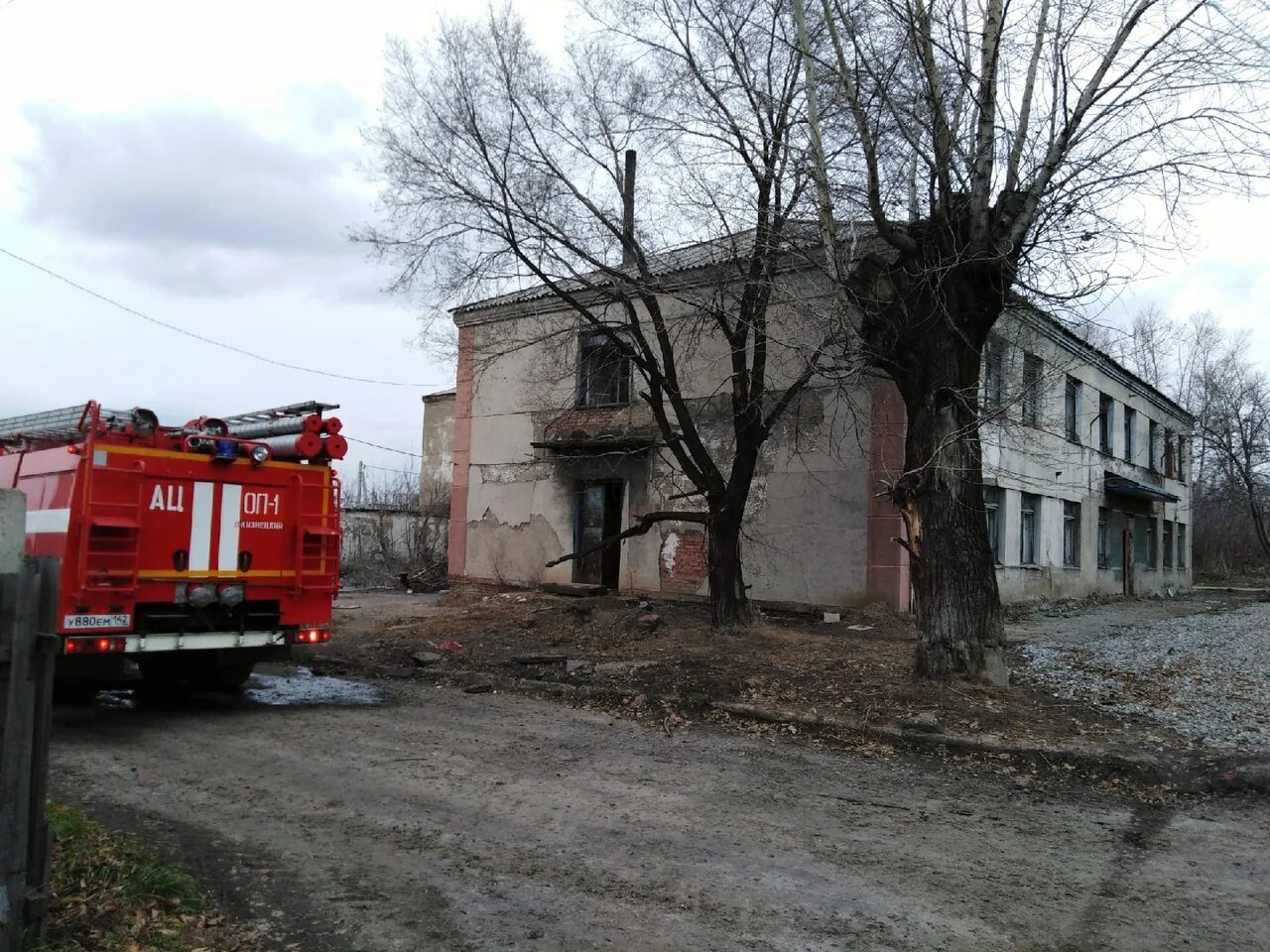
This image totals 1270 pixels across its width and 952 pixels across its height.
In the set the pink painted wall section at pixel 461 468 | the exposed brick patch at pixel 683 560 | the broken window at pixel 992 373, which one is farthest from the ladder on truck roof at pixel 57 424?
the pink painted wall section at pixel 461 468

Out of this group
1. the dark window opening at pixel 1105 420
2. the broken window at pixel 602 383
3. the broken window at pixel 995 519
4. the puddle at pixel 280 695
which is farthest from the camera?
the dark window opening at pixel 1105 420

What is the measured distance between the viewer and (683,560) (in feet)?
58.4

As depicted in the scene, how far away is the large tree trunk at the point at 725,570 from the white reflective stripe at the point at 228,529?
6786mm

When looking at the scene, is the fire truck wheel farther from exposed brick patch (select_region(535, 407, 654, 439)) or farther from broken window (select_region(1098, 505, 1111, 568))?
broken window (select_region(1098, 505, 1111, 568))

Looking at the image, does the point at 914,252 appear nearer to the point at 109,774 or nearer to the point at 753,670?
the point at 753,670

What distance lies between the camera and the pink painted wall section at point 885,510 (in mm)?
15195

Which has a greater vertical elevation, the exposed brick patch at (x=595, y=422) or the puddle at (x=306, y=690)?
the exposed brick patch at (x=595, y=422)

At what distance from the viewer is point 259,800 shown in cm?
598

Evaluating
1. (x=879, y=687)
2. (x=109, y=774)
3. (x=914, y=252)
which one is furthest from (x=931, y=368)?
(x=109, y=774)

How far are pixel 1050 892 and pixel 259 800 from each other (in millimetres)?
4737

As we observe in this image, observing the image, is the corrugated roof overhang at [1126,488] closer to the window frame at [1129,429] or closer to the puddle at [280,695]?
the window frame at [1129,429]

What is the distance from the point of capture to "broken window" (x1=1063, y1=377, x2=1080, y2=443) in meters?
22.4

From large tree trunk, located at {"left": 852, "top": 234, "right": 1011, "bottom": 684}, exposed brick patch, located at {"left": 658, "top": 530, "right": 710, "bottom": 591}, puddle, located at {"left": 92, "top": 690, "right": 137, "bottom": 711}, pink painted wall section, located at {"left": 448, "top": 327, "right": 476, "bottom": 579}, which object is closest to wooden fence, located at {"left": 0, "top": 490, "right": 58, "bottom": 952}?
puddle, located at {"left": 92, "top": 690, "right": 137, "bottom": 711}

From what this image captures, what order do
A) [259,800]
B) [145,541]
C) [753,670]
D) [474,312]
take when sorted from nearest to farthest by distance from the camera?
[259,800] < [145,541] < [753,670] < [474,312]
